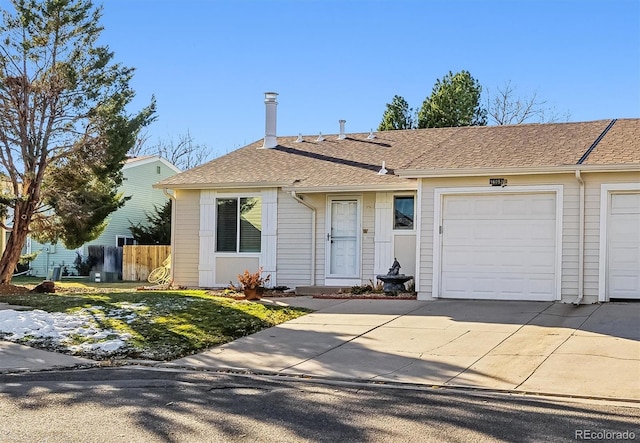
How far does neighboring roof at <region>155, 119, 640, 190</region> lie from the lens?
14422 mm

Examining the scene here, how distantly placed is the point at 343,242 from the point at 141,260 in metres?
13.0

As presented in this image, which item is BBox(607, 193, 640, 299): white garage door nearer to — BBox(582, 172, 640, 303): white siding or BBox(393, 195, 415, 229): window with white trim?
BBox(582, 172, 640, 303): white siding

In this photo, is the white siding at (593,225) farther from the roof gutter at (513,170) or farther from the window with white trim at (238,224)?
the window with white trim at (238,224)

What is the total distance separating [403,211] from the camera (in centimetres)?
1666

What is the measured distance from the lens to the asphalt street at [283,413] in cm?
595

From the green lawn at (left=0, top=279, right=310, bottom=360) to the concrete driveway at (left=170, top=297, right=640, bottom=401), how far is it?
0.45 metres

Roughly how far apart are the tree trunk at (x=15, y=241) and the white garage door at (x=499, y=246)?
428 inches

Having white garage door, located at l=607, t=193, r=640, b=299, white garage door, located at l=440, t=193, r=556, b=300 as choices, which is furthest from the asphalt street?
white garage door, located at l=607, t=193, r=640, b=299

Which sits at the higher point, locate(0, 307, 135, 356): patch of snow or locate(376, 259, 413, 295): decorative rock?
locate(376, 259, 413, 295): decorative rock

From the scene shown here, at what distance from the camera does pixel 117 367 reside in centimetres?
944

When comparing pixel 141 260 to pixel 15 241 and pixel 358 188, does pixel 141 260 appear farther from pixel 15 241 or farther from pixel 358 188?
pixel 358 188

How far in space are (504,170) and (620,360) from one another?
570cm

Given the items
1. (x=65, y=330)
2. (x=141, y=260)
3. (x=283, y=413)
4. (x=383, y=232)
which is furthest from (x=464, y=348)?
(x=141, y=260)

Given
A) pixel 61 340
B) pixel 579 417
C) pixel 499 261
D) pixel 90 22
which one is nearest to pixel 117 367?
pixel 61 340
